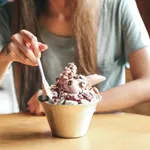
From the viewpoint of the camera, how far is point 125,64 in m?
1.39

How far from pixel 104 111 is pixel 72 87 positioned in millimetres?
281

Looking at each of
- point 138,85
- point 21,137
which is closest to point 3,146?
point 21,137

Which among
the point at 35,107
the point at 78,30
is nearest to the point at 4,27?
the point at 78,30

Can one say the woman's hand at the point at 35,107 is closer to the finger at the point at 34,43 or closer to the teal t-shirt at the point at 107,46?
the finger at the point at 34,43

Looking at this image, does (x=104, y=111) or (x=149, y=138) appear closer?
(x=149, y=138)

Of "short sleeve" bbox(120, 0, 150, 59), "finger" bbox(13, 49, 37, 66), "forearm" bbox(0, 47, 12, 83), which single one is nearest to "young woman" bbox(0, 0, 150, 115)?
"short sleeve" bbox(120, 0, 150, 59)

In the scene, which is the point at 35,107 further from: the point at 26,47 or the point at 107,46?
the point at 107,46

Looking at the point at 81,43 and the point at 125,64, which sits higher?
the point at 81,43

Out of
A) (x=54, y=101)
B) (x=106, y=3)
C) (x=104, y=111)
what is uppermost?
(x=106, y=3)

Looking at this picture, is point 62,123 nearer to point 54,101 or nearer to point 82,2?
point 54,101

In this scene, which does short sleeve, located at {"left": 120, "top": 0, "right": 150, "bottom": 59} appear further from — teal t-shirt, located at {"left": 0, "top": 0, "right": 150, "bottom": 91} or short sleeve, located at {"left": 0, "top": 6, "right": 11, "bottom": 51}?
short sleeve, located at {"left": 0, "top": 6, "right": 11, "bottom": 51}

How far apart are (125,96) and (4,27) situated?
1.65ft

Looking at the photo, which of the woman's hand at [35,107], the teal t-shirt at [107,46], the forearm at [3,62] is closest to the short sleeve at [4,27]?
the teal t-shirt at [107,46]

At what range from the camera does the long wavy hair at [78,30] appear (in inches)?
51.3
